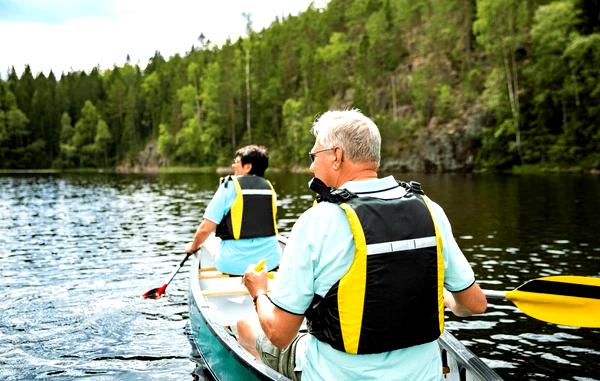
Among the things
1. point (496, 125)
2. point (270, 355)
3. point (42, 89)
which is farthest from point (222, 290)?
point (42, 89)

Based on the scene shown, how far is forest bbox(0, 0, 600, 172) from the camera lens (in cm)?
4203

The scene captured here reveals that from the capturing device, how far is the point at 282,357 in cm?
366

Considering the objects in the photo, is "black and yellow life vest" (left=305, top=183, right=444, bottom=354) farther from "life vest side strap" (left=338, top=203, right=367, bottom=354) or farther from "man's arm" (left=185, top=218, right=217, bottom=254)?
"man's arm" (left=185, top=218, right=217, bottom=254)

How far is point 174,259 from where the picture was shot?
12641 mm

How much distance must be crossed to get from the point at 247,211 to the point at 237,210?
0.12 meters

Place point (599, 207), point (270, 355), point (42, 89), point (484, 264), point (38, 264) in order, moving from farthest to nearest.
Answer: point (42, 89), point (599, 207), point (38, 264), point (484, 264), point (270, 355)

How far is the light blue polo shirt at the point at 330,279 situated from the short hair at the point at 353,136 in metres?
0.15

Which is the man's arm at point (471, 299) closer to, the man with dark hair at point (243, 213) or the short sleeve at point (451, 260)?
the short sleeve at point (451, 260)

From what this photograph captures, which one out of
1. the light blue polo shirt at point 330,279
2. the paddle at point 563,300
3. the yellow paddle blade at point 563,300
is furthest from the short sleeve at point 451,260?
the yellow paddle blade at point 563,300

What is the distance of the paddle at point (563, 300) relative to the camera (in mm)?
3678

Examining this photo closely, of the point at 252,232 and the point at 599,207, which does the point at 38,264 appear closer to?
the point at 252,232

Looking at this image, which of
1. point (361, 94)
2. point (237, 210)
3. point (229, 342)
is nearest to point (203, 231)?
point (237, 210)

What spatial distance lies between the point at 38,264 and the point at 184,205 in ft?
43.8

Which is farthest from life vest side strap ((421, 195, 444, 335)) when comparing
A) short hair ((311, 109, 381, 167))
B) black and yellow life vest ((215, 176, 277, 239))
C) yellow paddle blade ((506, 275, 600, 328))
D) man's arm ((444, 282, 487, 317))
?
black and yellow life vest ((215, 176, 277, 239))
